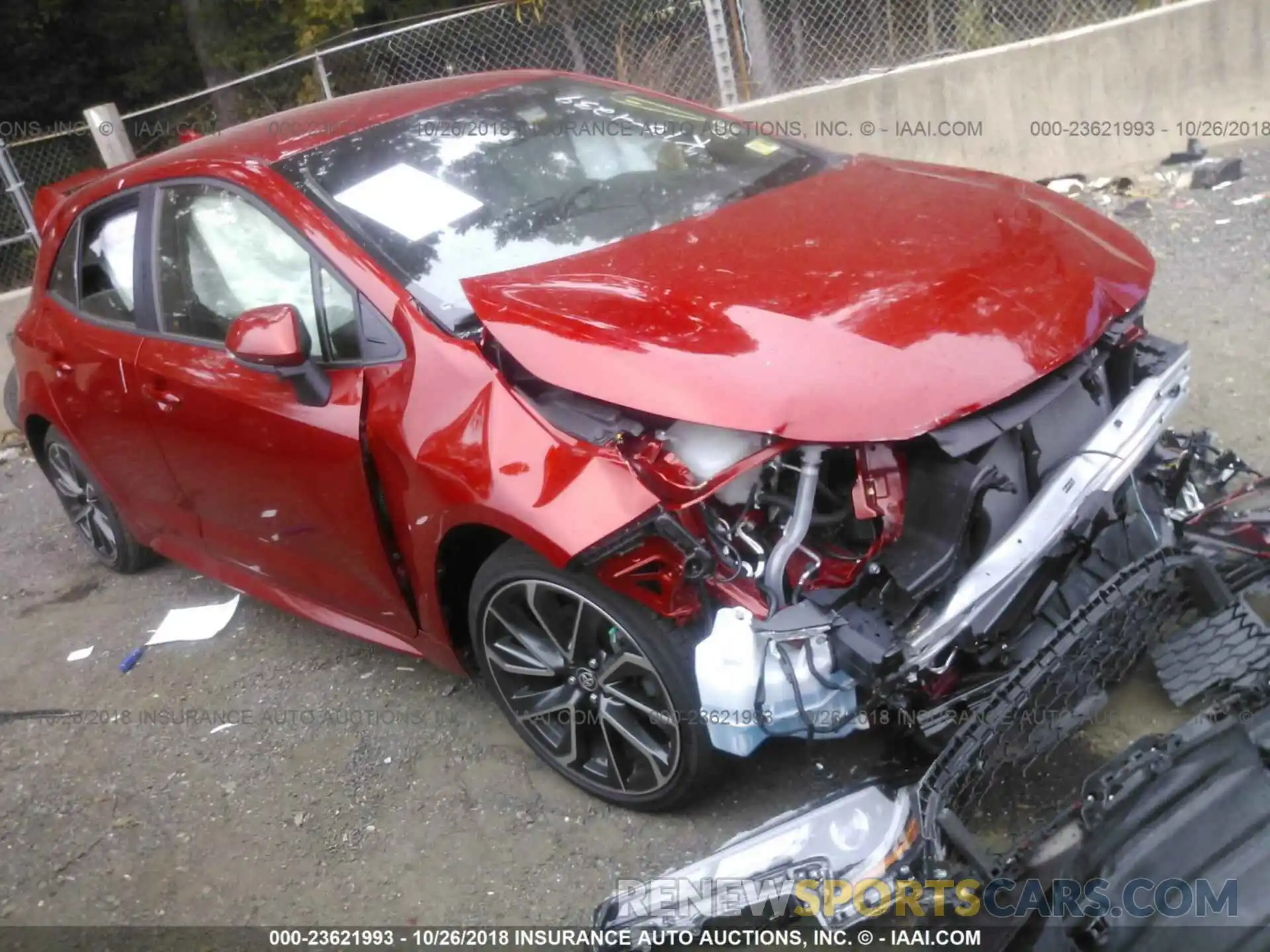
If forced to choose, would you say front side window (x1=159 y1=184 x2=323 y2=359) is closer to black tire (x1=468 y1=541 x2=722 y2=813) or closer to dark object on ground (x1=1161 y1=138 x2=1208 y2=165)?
black tire (x1=468 y1=541 x2=722 y2=813)

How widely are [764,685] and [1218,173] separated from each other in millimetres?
5670

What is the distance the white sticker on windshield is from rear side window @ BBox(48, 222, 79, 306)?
169 centimetres

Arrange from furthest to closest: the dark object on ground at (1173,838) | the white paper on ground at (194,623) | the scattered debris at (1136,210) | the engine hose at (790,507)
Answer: the scattered debris at (1136,210)
the white paper on ground at (194,623)
the engine hose at (790,507)
the dark object on ground at (1173,838)

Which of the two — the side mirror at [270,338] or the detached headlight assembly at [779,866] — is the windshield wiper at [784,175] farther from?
the detached headlight assembly at [779,866]

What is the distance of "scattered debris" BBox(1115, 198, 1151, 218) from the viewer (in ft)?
20.3

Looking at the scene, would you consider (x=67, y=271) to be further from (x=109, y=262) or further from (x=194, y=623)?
(x=194, y=623)

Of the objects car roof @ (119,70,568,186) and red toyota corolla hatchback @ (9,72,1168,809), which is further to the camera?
car roof @ (119,70,568,186)

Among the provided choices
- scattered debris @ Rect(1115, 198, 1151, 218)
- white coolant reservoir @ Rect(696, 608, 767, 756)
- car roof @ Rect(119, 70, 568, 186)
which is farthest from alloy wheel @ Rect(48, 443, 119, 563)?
scattered debris @ Rect(1115, 198, 1151, 218)

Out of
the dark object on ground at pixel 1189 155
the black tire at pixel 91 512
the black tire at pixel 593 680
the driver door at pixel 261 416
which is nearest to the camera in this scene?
the black tire at pixel 593 680

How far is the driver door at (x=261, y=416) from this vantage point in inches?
114

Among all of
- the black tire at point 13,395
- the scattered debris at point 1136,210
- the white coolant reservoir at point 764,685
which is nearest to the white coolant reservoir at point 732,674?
the white coolant reservoir at point 764,685

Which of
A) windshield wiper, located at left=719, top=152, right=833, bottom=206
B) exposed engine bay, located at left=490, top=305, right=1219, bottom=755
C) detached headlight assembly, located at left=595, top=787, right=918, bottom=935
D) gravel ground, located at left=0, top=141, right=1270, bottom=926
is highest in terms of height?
windshield wiper, located at left=719, top=152, right=833, bottom=206

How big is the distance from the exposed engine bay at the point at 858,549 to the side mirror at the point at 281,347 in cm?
71

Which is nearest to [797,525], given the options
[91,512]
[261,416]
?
[261,416]
